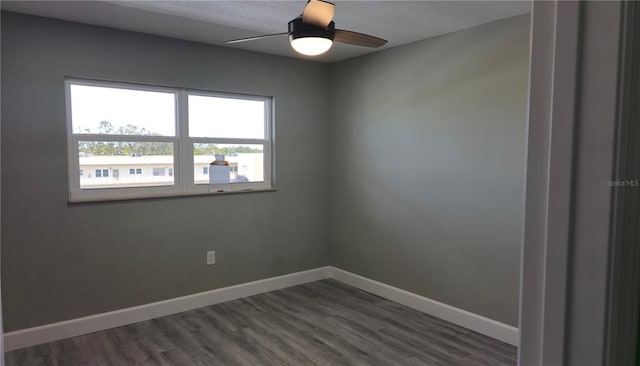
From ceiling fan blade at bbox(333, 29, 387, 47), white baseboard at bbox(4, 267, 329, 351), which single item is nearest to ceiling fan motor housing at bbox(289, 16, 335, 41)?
ceiling fan blade at bbox(333, 29, 387, 47)

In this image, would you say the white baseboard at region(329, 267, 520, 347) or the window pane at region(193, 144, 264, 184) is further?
the window pane at region(193, 144, 264, 184)

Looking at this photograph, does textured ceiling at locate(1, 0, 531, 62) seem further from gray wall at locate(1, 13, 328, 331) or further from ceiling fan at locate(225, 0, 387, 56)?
ceiling fan at locate(225, 0, 387, 56)

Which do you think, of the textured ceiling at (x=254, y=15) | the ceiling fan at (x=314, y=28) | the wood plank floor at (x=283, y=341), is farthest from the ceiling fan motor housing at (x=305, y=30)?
the wood plank floor at (x=283, y=341)

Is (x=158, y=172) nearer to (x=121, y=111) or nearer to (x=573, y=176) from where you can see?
(x=121, y=111)

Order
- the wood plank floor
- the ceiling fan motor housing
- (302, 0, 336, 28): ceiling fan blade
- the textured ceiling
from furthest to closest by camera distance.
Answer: the wood plank floor → the textured ceiling → the ceiling fan motor housing → (302, 0, 336, 28): ceiling fan blade

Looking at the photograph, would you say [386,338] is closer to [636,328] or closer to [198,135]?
[198,135]

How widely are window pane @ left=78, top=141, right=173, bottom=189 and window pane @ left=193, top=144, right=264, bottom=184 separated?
274 mm

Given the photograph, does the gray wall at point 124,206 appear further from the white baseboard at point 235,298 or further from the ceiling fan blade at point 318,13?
the ceiling fan blade at point 318,13

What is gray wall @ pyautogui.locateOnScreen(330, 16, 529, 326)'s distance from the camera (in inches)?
123

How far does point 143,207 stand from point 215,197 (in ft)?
2.22

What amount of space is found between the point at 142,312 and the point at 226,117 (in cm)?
198

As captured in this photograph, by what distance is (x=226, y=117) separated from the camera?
4.08 m

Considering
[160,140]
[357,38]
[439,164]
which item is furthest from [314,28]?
[160,140]

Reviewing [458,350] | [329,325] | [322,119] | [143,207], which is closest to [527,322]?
[458,350]
